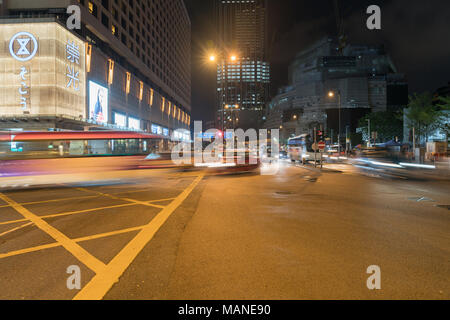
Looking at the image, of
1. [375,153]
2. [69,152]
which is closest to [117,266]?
[69,152]

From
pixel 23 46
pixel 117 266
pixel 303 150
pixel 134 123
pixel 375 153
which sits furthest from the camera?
pixel 134 123

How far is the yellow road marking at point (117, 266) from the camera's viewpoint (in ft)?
9.65

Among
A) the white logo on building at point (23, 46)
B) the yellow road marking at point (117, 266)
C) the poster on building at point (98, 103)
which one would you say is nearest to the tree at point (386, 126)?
the poster on building at point (98, 103)

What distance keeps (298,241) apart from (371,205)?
424 centimetres

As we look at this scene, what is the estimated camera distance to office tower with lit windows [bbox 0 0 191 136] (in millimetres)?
34000

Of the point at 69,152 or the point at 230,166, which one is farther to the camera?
the point at 230,166

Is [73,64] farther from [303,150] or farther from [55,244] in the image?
[55,244]

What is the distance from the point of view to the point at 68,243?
467 cm

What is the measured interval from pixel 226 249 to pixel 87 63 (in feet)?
146

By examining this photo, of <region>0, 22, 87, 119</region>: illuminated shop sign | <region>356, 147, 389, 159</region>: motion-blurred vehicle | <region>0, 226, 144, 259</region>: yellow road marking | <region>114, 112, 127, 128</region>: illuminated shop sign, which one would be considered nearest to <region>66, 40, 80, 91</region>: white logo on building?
<region>0, 22, 87, 119</region>: illuminated shop sign

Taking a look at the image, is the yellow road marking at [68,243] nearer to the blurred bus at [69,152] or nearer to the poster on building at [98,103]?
the blurred bus at [69,152]

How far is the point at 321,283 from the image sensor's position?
311 centimetres

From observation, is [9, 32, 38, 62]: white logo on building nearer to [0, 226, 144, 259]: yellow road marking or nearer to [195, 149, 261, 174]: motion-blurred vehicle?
[195, 149, 261, 174]: motion-blurred vehicle
